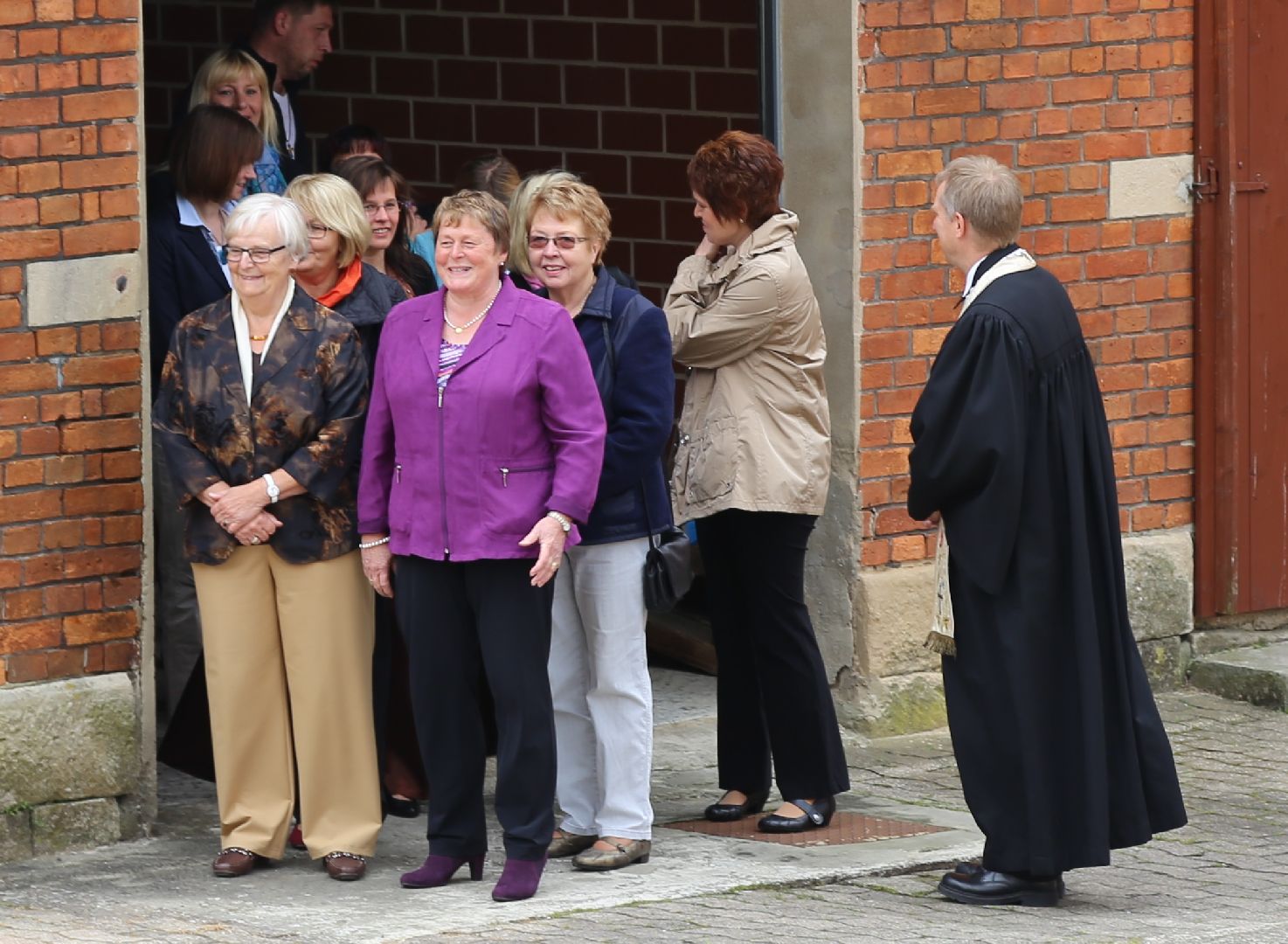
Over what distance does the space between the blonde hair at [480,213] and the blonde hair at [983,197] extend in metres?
1.10

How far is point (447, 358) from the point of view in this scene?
18.6 ft

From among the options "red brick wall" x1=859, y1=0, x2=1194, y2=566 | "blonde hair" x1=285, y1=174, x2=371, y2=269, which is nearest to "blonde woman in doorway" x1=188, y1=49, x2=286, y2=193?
"blonde hair" x1=285, y1=174, x2=371, y2=269

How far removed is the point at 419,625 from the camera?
5.72 m

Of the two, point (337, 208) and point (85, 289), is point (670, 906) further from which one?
point (85, 289)

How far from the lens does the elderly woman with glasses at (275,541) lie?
229 inches

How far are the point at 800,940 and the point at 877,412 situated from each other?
2.52 meters

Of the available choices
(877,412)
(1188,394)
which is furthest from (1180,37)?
(877,412)

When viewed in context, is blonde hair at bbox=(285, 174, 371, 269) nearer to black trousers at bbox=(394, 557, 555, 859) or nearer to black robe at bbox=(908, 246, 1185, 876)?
black trousers at bbox=(394, 557, 555, 859)

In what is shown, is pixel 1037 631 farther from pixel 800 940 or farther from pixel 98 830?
pixel 98 830

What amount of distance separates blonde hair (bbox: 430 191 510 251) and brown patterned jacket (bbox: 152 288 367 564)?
1.50ft

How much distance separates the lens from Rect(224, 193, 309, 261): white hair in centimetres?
584

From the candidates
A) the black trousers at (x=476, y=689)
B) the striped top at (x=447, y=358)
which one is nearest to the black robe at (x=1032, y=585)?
the black trousers at (x=476, y=689)

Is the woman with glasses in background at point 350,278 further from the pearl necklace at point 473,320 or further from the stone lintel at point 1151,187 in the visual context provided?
the stone lintel at point 1151,187

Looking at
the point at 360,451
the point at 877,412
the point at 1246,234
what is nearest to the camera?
the point at 360,451
